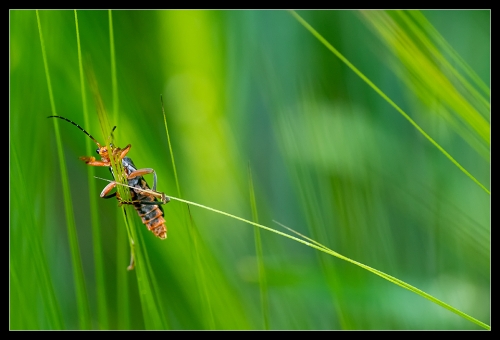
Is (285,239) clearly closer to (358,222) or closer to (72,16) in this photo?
(358,222)

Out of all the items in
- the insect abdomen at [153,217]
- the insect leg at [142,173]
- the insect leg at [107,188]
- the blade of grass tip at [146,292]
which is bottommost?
the blade of grass tip at [146,292]

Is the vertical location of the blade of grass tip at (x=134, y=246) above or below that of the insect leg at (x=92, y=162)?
below

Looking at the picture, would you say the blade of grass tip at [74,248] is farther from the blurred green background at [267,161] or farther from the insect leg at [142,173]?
the insect leg at [142,173]

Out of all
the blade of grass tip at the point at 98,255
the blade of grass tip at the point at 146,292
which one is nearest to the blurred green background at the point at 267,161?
the blade of grass tip at the point at 98,255

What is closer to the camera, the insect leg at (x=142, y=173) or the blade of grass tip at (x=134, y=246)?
the blade of grass tip at (x=134, y=246)

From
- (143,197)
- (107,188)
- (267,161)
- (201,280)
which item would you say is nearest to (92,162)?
(107,188)

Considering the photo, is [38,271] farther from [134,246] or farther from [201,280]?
[201,280]

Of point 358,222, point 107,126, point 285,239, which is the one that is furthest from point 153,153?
point 358,222

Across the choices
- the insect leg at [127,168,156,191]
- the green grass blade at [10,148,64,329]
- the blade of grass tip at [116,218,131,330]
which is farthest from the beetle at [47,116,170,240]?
the green grass blade at [10,148,64,329]
